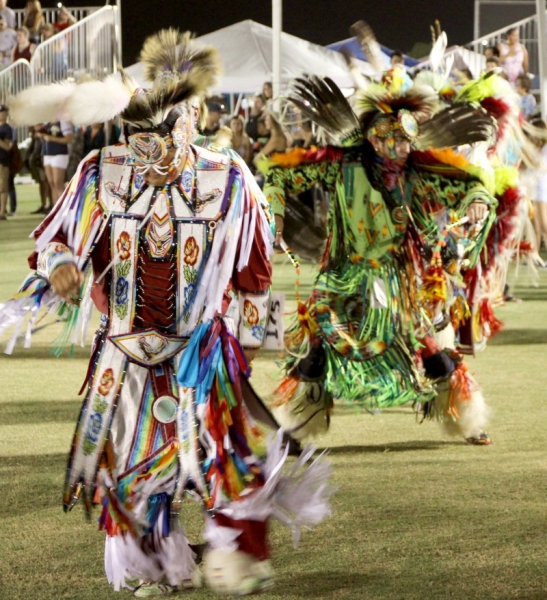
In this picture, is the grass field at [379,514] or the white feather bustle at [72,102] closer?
the white feather bustle at [72,102]

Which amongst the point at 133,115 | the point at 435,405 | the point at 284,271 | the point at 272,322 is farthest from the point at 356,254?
the point at 284,271

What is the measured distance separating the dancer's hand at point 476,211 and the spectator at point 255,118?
10301mm

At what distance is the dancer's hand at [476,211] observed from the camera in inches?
211

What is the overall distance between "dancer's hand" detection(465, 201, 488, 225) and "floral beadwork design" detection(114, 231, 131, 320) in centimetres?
224

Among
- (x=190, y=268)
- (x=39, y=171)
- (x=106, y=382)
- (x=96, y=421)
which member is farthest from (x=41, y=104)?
(x=39, y=171)

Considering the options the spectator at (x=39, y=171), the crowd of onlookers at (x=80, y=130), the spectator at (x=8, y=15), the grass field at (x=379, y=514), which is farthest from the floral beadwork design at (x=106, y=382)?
the spectator at (x=8, y=15)

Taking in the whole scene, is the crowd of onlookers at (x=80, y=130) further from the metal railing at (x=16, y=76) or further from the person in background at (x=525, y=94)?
the metal railing at (x=16, y=76)

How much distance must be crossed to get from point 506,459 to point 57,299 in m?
2.45

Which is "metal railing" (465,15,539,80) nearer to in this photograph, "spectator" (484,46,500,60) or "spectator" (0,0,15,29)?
"spectator" (484,46,500,60)

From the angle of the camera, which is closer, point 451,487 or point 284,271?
point 451,487

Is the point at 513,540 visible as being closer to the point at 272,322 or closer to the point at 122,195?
the point at 272,322

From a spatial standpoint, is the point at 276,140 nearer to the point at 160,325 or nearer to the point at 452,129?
the point at 452,129

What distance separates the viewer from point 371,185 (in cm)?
532

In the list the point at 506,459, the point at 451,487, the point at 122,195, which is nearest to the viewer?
the point at 122,195
